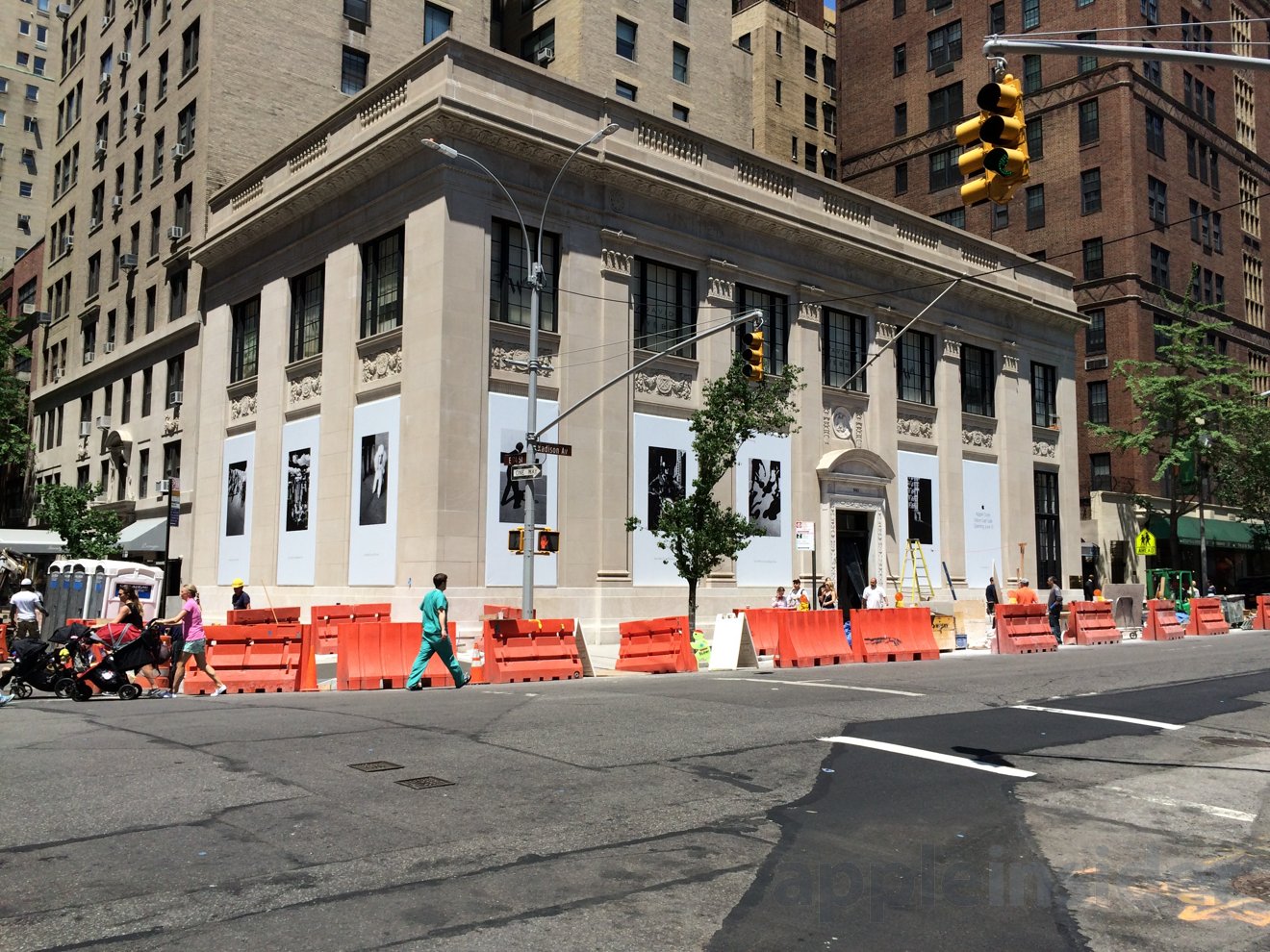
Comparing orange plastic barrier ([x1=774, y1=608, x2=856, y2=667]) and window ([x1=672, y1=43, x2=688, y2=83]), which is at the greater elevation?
window ([x1=672, y1=43, x2=688, y2=83])

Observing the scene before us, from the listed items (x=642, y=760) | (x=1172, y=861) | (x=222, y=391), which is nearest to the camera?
(x=1172, y=861)

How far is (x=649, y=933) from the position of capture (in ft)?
17.2

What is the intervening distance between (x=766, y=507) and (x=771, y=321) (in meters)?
5.91

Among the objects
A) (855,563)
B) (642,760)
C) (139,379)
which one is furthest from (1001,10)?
(642,760)

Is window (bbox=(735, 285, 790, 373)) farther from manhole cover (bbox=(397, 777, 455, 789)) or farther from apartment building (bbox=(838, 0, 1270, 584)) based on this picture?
manhole cover (bbox=(397, 777, 455, 789))

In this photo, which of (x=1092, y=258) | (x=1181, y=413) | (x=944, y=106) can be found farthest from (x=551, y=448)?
(x=944, y=106)

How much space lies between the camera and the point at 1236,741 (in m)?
12.2

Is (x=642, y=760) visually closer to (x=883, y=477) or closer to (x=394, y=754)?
(x=394, y=754)

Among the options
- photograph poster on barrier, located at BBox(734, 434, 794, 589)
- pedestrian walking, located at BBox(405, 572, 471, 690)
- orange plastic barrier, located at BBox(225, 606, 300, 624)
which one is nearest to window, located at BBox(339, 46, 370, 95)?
photograph poster on barrier, located at BBox(734, 434, 794, 589)

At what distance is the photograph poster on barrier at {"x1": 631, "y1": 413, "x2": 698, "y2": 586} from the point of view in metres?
29.4

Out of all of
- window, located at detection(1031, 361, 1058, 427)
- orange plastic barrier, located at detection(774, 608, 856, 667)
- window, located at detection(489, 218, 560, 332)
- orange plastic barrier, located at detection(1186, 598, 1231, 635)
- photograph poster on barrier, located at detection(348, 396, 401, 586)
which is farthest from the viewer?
window, located at detection(1031, 361, 1058, 427)

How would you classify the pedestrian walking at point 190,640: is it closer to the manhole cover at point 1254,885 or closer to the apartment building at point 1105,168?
the manhole cover at point 1254,885

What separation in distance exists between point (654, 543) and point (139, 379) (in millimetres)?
24452

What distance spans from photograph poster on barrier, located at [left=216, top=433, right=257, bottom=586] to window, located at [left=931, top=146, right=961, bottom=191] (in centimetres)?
4250
